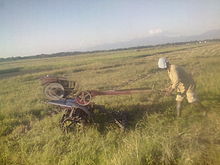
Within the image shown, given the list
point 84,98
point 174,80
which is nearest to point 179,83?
point 174,80

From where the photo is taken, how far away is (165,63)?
6.54 meters

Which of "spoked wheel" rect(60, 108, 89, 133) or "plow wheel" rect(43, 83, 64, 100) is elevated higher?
"plow wheel" rect(43, 83, 64, 100)

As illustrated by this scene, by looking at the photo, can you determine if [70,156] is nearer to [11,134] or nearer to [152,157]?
[152,157]

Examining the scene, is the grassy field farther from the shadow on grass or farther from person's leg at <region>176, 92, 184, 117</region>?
person's leg at <region>176, 92, 184, 117</region>

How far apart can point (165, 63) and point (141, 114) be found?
68.7 inches

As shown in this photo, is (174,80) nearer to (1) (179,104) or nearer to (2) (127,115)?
(1) (179,104)

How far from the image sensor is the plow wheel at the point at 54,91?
639 cm

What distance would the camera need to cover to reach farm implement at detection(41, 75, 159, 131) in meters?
6.35

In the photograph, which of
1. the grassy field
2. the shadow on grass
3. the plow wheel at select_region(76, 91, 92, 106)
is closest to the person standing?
the grassy field

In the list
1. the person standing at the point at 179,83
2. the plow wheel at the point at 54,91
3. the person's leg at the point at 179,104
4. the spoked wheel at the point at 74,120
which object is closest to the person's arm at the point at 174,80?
the person standing at the point at 179,83

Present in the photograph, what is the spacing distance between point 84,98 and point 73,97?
453mm

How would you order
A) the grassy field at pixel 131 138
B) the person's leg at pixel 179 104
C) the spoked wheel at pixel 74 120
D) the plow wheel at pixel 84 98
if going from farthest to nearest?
the person's leg at pixel 179 104
the plow wheel at pixel 84 98
the spoked wheel at pixel 74 120
the grassy field at pixel 131 138

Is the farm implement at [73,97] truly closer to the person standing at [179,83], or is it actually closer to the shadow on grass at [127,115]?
the shadow on grass at [127,115]

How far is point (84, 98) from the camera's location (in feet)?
21.1
